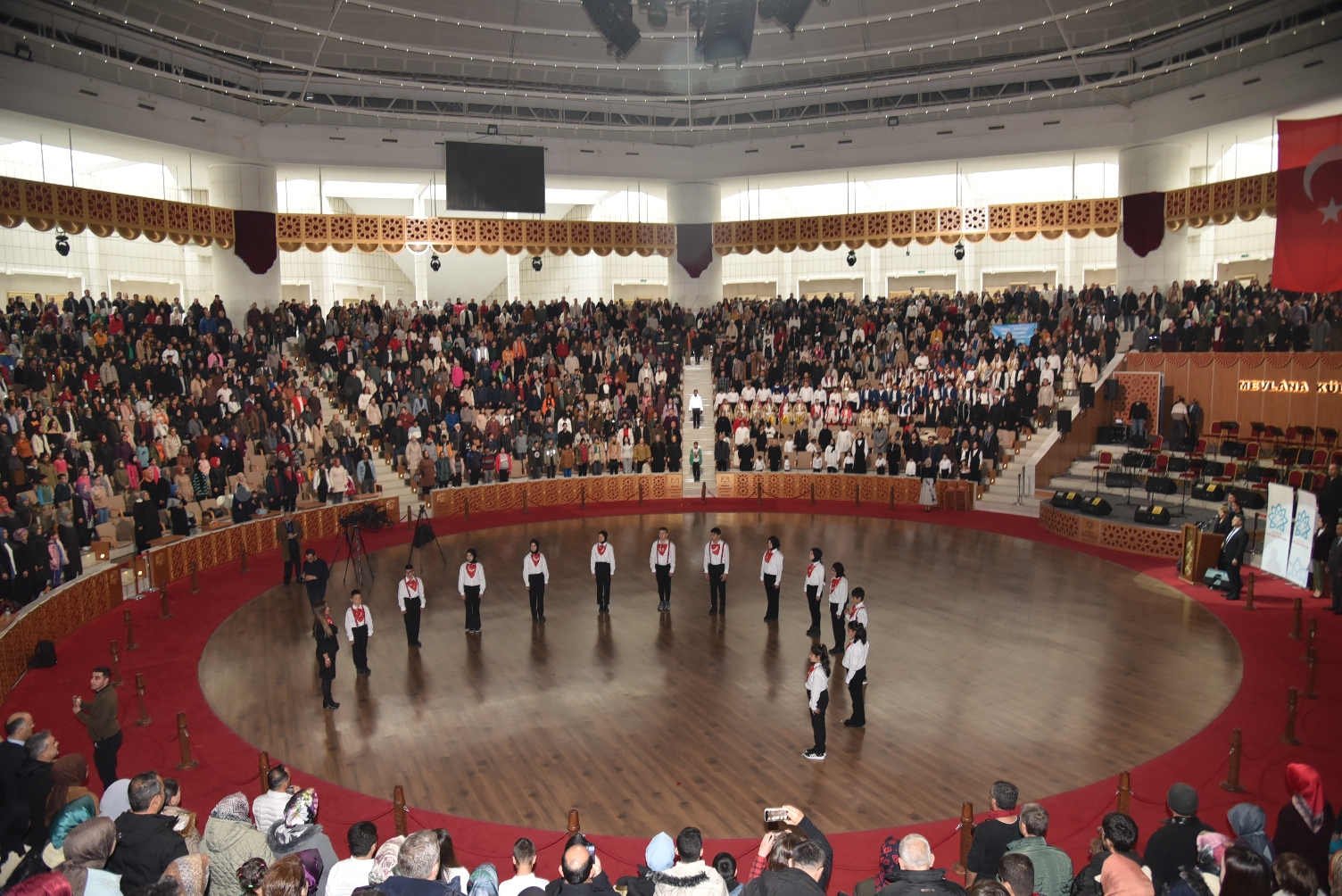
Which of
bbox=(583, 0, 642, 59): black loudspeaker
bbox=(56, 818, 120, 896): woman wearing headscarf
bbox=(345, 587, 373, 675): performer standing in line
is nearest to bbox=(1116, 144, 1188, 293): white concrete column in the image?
bbox=(583, 0, 642, 59): black loudspeaker

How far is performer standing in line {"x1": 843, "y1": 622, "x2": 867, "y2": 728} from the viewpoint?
806 centimetres

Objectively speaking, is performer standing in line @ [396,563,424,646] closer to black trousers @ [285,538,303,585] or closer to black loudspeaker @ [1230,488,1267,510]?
black trousers @ [285,538,303,585]

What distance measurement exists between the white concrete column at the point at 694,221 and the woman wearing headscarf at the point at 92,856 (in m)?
26.3

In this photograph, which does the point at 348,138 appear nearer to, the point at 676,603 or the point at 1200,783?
the point at 676,603

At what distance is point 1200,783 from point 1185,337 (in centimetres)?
1599

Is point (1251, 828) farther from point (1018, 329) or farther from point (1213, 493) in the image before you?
point (1018, 329)

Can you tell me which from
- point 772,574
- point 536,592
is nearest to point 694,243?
point 536,592

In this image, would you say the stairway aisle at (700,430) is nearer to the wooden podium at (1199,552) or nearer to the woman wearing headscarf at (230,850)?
the wooden podium at (1199,552)

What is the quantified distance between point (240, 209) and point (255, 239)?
2.90 ft

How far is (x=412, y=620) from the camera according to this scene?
10820mm

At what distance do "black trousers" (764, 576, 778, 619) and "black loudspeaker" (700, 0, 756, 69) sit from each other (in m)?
9.64

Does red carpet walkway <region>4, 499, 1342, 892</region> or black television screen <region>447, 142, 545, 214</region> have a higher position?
black television screen <region>447, 142, 545, 214</region>

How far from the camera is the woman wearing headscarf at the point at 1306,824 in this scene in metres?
4.87

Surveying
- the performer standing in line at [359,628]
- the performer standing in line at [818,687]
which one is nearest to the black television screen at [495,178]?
the performer standing in line at [359,628]
